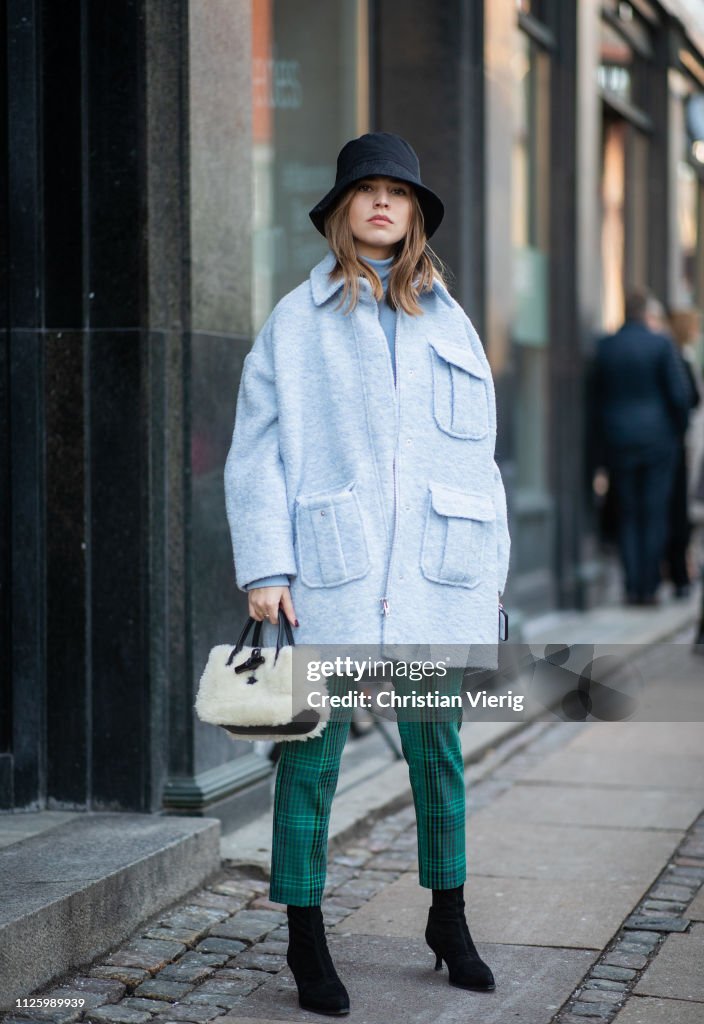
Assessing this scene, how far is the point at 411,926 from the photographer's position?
164 inches

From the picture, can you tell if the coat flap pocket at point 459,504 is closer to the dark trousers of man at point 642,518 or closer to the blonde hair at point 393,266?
the blonde hair at point 393,266

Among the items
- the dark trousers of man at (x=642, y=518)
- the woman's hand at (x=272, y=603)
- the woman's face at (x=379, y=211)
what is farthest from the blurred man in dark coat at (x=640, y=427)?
the woman's hand at (x=272, y=603)

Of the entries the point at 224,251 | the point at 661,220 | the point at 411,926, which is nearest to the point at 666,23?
the point at 661,220

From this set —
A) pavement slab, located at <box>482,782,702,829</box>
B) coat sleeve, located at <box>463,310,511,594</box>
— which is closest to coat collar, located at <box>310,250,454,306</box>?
coat sleeve, located at <box>463,310,511,594</box>

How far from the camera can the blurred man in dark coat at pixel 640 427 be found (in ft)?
34.4

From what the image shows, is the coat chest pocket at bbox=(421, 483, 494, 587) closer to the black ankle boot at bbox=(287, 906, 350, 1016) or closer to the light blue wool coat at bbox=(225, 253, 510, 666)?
the light blue wool coat at bbox=(225, 253, 510, 666)

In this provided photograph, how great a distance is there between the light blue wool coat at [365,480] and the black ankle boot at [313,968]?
63cm

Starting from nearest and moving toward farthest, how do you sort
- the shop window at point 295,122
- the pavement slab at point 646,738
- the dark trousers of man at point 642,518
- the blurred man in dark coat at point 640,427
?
the pavement slab at point 646,738 → the shop window at point 295,122 → the blurred man in dark coat at point 640,427 → the dark trousers of man at point 642,518

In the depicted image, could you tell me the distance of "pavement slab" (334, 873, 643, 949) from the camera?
4.07 metres

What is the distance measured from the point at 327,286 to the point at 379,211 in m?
0.20

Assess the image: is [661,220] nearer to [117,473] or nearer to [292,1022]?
[117,473]

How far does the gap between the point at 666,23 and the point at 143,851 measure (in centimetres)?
1033

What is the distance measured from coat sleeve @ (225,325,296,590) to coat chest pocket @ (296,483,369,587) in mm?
41

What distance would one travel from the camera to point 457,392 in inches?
139
